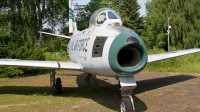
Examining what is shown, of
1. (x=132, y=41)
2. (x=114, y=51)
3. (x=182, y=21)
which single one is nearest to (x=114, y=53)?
(x=114, y=51)

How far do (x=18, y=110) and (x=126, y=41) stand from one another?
3770mm

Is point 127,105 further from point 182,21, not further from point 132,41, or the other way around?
point 182,21

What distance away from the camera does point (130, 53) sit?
624 cm

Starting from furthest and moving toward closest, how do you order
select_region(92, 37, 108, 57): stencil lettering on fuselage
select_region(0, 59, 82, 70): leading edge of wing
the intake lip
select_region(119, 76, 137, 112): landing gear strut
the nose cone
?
select_region(0, 59, 82, 70): leading edge of wing
select_region(92, 37, 108, 57): stencil lettering on fuselage
select_region(119, 76, 137, 112): landing gear strut
the nose cone
the intake lip

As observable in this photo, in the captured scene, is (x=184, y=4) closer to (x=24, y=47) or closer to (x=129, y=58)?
(x=24, y=47)

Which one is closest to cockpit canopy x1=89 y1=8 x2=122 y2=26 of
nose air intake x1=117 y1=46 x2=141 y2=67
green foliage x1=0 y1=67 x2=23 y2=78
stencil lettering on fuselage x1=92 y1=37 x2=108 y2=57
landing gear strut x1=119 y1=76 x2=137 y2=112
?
stencil lettering on fuselage x1=92 y1=37 x2=108 y2=57

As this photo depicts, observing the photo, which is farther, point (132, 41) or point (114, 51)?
point (114, 51)

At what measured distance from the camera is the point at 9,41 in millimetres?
16703

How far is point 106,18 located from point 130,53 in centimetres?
185

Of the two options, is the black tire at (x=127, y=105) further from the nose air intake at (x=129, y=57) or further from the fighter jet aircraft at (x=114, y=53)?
the nose air intake at (x=129, y=57)

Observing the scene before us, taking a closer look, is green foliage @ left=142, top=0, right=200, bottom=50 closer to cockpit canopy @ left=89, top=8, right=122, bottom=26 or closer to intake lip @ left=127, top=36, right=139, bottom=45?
cockpit canopy @ left=89, top=8, right=122, bottom=26

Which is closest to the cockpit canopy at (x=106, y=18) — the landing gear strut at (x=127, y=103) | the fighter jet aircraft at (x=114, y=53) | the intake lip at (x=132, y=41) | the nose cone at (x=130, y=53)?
the fighter jet aircraft at (x=114, y=53)

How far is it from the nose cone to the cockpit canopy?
1332 mm

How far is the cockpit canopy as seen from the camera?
735cm
